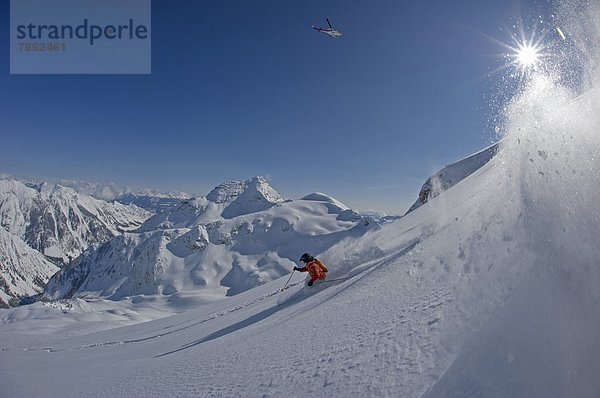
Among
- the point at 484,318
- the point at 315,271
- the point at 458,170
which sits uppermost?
the point at 458,170

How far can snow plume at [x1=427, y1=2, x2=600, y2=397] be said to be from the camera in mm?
2740

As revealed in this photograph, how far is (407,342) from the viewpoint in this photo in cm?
380

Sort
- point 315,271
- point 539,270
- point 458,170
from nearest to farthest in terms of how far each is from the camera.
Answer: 1. point 539,270
2. point 315,271
3. point 458,170

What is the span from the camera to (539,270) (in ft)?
11.0

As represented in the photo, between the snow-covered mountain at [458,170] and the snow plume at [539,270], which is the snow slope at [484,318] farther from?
the snow-covered mountain at [458,170]

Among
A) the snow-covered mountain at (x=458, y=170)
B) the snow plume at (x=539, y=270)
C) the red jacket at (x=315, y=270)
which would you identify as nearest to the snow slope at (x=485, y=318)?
the snow plume at (x=539, y=270)

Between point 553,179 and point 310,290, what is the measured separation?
7.68m

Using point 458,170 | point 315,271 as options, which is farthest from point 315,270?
point 458,170

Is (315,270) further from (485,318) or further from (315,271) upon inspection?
(485,318)

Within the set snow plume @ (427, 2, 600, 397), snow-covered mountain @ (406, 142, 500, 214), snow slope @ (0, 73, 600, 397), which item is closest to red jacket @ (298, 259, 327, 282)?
snow slope @ (0, 73, 600, 397)

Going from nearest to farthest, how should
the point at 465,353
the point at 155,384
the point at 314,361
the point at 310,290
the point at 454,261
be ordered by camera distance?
the point at 465,353, the point at 314,361, the point at 454,261, the point at 155,384, the point at 310,290

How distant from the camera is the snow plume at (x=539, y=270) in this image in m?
2.74

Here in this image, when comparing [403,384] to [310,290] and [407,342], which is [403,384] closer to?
[407,342]

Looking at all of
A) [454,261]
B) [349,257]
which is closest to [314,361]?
[454,261]
